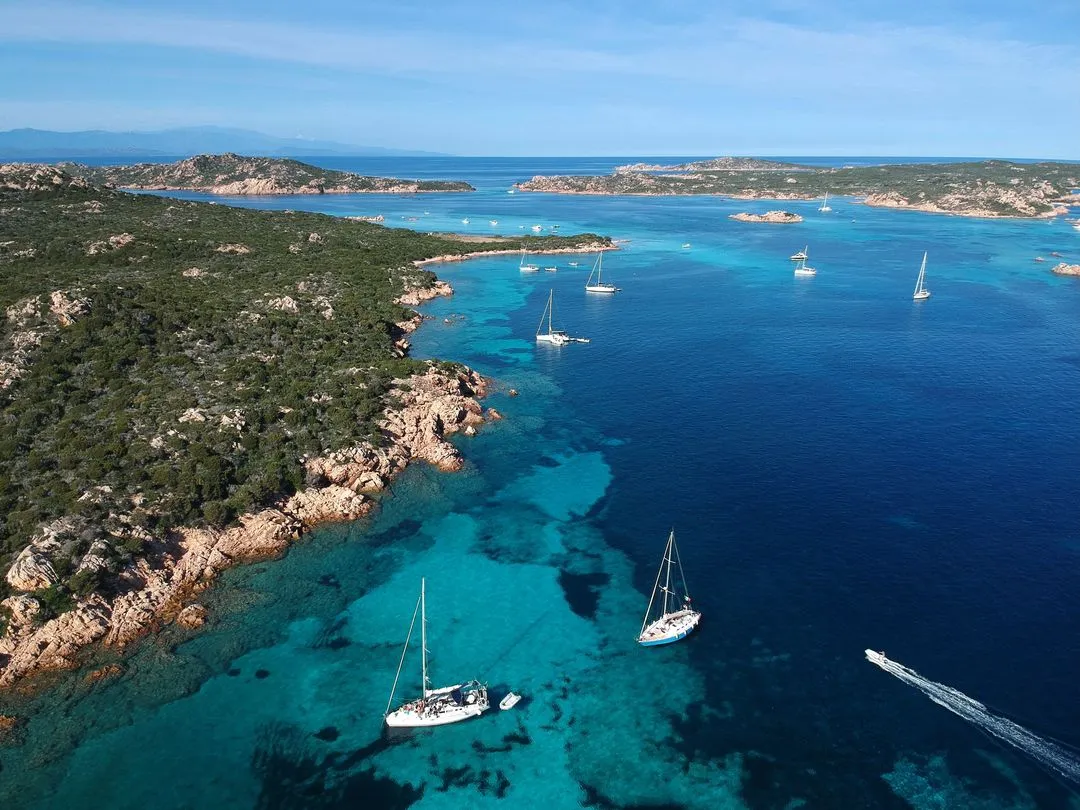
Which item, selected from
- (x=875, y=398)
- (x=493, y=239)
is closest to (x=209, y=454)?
(x=875, y=398)

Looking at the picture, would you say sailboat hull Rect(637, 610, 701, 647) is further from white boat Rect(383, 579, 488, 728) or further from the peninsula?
the peninsula

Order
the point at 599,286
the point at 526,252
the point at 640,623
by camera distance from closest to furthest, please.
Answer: the point at 640,623 → the point at 599,286 → the point at 526,252

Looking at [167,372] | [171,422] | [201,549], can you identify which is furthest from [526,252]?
[201,549]

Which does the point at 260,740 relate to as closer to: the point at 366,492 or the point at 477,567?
the point at 477,567

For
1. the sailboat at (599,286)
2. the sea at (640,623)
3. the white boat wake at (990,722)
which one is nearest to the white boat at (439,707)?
the sea at (640,623)

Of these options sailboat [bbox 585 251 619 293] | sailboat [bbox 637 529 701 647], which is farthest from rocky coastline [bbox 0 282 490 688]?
sailboat [bbox 585 251 619 293]

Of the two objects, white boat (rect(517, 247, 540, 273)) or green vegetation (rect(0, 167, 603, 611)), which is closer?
green vegetation (rect(0, 167, 603, 611))

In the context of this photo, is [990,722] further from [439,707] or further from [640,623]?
[439,707]
